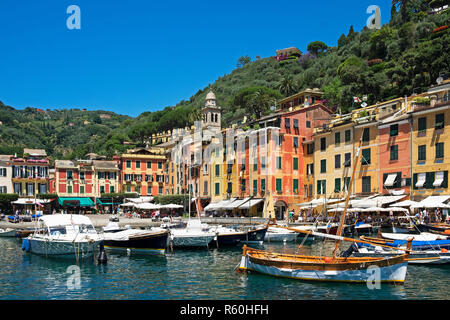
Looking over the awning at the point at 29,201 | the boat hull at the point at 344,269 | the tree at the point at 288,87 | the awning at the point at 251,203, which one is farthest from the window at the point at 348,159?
the tree at the point at 288,87

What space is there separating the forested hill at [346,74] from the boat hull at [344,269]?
45148mm

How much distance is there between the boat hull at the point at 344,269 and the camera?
75.9 ft

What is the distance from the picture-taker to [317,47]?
539 feet

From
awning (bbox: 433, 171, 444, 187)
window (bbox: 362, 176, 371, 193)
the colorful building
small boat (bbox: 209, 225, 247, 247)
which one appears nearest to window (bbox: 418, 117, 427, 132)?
awning (bbox: 433, 171, 444, 187)

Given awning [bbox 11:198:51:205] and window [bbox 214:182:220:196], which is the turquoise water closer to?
window [bbox 214:182:220:196]

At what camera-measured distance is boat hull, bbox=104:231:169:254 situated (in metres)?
36.0

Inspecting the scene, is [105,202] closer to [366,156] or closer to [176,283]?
[366,156]

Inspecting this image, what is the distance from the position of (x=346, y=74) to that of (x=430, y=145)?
42.6m

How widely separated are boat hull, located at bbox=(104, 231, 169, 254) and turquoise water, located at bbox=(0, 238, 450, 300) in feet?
6.79

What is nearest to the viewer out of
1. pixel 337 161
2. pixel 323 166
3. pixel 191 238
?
pixel 191 238

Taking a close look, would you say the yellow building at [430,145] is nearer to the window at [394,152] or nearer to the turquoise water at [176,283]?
the window at [394,152]

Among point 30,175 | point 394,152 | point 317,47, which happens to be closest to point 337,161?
point 394,152

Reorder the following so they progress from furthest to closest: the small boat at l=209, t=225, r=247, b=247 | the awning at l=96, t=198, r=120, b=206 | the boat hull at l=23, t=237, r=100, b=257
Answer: the awning at l=96, t=198, r=120, b=206 → the small boat at l=209, t=225, r=247, b=247 → the boat hull at l=23, t=237, r=100, b=257
